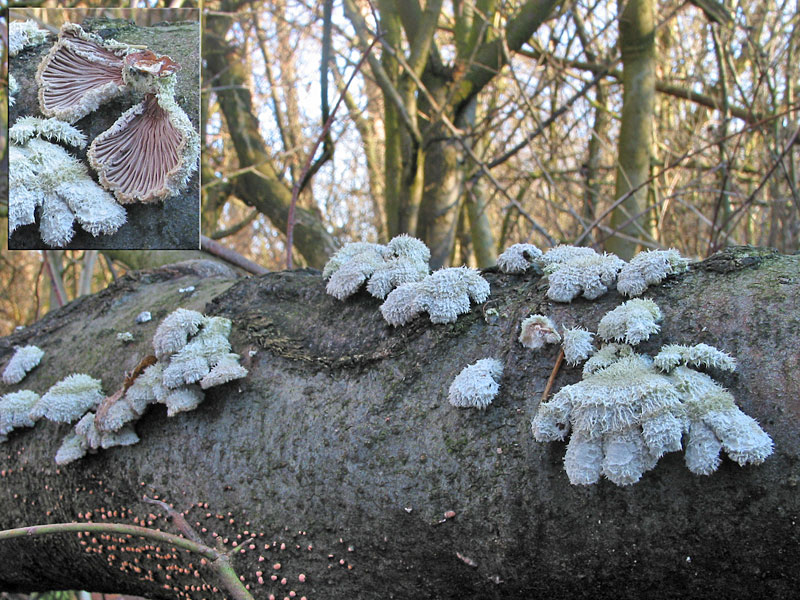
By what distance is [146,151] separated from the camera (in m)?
1.91

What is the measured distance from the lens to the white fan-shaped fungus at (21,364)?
2.18 meters

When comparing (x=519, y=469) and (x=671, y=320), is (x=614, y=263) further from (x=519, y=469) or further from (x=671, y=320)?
(x=519, y=469)

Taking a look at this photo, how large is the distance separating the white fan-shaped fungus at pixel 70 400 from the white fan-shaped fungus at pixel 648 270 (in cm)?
157

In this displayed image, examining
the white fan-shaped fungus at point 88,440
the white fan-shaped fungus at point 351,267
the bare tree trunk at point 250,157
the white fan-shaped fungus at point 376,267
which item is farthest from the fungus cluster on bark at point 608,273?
the bare tree trunk at point 250,157

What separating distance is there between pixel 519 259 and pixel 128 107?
49.8 inches

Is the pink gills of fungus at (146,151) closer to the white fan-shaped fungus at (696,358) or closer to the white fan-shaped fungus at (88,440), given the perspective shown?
the white fan-shaped fungus at (88,440)

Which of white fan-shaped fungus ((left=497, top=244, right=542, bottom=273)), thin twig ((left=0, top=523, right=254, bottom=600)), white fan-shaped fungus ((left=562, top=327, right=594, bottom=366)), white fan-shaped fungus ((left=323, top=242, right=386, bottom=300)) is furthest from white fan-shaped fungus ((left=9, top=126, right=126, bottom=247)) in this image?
white fan-shaped fungus ((left=562, top=327, right=594, bottom=366))

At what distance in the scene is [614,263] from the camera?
4.96 feet

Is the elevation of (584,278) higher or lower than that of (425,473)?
higher

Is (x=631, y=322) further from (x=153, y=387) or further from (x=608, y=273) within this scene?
(x=153, y=387)

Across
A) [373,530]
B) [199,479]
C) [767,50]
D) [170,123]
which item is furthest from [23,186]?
[767,50]

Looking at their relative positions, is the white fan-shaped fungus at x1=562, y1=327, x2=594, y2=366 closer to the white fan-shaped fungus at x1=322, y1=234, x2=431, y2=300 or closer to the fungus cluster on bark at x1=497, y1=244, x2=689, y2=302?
the fungus cluster on bark at x1=497, y1=244, x2=689, y2=302

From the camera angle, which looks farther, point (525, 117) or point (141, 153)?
point (525, 117)

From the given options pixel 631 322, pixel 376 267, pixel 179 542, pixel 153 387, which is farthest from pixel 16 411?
pixel 631 322
